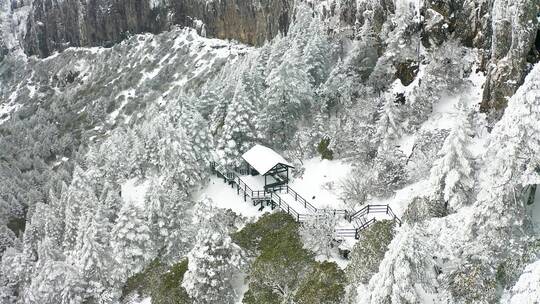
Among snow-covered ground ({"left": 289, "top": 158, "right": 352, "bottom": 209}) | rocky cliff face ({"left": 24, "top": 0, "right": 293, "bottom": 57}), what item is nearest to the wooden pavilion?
snow-covered ground ({"left": 289, "top": 158, "right": 352, "bottom": 209})

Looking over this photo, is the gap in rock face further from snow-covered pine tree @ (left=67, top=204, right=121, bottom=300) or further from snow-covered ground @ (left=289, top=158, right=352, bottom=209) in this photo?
snow-covered pine tree @ (left=67, top=204, right=121, bottom=300)

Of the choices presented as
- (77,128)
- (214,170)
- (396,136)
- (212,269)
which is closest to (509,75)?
(396,136)

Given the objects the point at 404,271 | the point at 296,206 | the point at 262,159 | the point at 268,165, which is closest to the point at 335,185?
the point at 296,206

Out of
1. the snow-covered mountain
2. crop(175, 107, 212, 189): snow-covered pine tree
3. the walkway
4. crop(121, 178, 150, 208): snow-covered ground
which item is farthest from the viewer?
crop(121, 178, 150, 208): snow-covered ground

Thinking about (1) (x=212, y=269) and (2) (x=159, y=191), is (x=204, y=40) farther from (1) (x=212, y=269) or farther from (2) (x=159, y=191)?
(1) (x=212, y=269)

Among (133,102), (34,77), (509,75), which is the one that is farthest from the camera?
(34,77)
